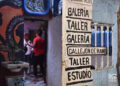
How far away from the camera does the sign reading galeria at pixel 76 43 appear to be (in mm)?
2893

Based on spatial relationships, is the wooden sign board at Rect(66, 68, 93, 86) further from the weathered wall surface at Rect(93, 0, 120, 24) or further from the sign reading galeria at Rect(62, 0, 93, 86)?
the weathered wall surface at Rect(93, 0, 120, 24)

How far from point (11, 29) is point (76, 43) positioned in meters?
2.03

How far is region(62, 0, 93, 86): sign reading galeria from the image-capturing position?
9.49ft

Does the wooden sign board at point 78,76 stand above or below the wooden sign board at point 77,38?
below

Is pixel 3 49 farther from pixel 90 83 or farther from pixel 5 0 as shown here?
pixel 90 83

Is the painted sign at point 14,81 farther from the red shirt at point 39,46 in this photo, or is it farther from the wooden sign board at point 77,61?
the red shirt at point 39,46

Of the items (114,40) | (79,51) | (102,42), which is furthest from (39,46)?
(79,51)

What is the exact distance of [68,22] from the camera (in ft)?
9.50

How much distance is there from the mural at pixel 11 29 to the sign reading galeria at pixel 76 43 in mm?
1846

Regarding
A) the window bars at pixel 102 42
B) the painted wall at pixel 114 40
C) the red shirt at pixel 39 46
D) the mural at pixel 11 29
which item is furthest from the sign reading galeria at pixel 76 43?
the red shirt at pixel 39 46

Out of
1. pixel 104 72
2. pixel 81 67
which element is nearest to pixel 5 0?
pixel 81 67

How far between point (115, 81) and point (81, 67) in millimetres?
2289

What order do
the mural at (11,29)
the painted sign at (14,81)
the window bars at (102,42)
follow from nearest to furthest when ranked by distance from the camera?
the painted sign at (14,81) → the mural at (11,29) → the window bars at (102,42)

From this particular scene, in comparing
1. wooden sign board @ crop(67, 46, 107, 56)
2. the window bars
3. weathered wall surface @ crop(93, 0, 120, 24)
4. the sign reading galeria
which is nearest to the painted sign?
the sign reading galeria
